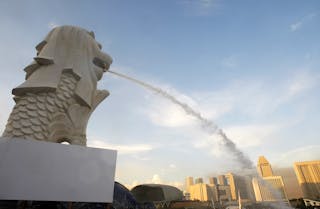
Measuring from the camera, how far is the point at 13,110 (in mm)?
7262

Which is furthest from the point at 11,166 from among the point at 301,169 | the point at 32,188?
the point at 301,169

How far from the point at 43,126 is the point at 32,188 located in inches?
131

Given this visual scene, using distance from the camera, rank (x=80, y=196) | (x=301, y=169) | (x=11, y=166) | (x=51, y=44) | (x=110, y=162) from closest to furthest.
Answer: (x=11, y=166)
(x=80, y=196)
(x=110, y=162)
(x=51, y=44)
(x=301, y=169)

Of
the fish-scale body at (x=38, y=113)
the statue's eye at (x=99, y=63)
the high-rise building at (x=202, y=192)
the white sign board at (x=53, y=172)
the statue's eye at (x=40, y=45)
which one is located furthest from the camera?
the high-rise building at (x=202, y=192)

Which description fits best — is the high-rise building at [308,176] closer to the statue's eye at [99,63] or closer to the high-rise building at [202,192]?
the high-rise building at [202,192]

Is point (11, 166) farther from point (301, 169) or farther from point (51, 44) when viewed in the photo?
point (301, 169)

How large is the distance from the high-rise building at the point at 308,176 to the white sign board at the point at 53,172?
84607mm

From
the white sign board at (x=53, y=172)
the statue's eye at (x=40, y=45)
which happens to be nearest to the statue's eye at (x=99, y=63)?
the statue's eye at (x=40, y=45)

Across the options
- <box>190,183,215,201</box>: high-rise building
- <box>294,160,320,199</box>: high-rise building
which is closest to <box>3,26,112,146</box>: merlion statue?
<box>294,160,320,199</box>: high-rise building

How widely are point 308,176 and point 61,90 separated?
3586 inches

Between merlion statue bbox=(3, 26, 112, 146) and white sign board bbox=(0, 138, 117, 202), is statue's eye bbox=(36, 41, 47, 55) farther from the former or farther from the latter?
white sign board bbox=(0, 138, 117, 202)

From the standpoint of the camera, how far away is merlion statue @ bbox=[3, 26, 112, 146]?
7047 millimetres

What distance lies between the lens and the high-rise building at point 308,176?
69.2 m

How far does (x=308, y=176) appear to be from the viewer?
7406 centimetres
